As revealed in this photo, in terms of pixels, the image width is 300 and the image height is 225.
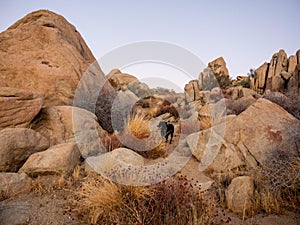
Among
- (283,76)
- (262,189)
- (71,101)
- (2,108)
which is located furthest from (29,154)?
(283,76)

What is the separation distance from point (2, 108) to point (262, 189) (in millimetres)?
5588

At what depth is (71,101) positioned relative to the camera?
26.0ft

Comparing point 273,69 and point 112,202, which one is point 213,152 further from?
point 273,69

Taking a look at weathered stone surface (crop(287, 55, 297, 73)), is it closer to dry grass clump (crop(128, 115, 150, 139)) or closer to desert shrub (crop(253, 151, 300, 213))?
dry grass clump (crop(128, 115, 150, 139))

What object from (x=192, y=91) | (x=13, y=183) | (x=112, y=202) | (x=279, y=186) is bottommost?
(x=13, y=183)

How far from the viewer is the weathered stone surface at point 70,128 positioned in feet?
20.2

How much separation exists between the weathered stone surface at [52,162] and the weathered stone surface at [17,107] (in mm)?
1266

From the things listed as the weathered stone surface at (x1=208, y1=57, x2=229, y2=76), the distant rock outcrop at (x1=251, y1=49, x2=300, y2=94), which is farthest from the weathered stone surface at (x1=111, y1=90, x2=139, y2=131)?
the weathered stone surface at (x1=208, y1=57, x2=229, y2=76)

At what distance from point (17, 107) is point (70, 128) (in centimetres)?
138

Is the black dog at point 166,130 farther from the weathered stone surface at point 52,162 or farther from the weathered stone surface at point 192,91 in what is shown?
the weathered stone surface at point 192,91

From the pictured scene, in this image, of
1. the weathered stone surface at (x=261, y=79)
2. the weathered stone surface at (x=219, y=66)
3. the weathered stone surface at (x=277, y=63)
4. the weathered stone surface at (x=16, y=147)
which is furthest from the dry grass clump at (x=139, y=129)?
the weathered stone surface at (x=219, y=66)

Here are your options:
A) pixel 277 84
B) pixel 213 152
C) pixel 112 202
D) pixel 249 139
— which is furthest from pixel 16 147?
pixel 277 84

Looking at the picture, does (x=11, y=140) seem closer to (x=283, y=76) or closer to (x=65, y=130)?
(x=65, y=130)

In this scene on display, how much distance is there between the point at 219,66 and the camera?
2372 cm
